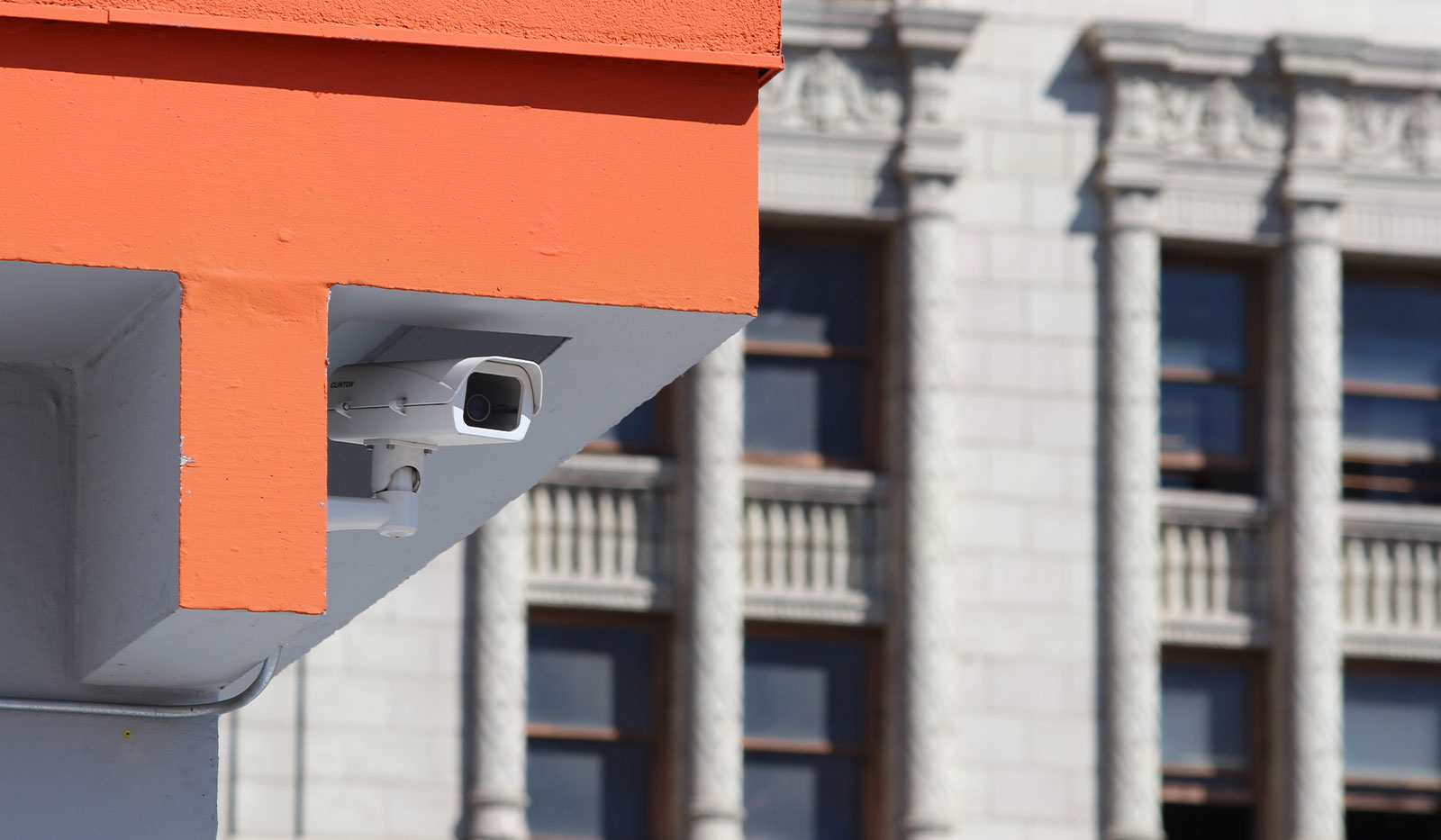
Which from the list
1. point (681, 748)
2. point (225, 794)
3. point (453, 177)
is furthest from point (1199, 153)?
point (453, 177)

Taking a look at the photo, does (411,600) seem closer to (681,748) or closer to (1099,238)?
(681,748)

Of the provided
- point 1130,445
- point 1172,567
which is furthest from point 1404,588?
point 1130,445

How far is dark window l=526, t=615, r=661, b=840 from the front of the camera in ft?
61.3

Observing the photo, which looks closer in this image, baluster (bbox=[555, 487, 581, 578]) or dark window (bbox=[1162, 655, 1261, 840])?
baluster (bbox=[555, 487, 581, 578])

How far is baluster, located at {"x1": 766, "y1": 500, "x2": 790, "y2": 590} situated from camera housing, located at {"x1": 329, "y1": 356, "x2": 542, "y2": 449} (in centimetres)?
1229

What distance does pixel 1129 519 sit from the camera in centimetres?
1902

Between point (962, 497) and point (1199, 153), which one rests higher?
point (1199, 153)

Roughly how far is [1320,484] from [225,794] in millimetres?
8348

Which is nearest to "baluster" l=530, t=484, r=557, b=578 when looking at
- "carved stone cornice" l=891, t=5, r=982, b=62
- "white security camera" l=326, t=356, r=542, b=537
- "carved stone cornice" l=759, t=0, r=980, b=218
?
"carved stone cornice" l=759, t=0, r=980, b=218

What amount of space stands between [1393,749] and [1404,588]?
1272 millimetres

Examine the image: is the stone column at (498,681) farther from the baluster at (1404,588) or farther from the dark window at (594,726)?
the baluster at (1404,588)

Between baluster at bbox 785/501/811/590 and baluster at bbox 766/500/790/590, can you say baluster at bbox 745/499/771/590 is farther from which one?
baluster at bbox 785/501/811/590

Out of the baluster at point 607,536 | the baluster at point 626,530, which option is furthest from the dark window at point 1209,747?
the baluster at point 607,536

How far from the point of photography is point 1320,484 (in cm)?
1925
